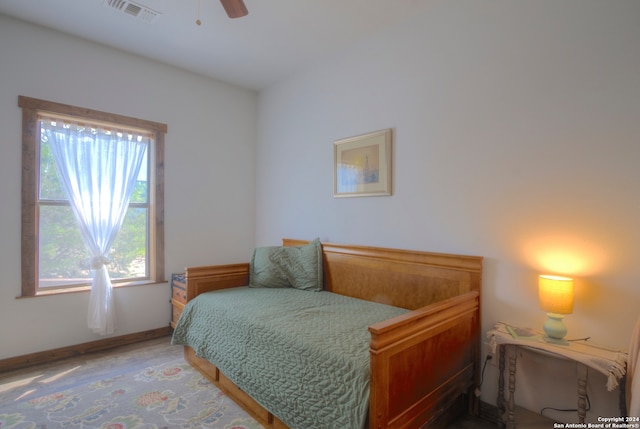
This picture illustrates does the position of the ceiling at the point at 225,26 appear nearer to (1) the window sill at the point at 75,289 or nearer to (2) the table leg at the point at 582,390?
(1) the window sill at the point at 75,289

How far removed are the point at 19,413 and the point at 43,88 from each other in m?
2.46

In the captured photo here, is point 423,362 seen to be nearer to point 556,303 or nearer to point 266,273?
point 556,303

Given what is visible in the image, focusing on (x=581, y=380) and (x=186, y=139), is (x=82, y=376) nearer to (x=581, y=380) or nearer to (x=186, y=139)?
(x=186, y=139)

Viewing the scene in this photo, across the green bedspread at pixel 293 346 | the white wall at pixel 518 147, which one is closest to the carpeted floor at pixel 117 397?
the green bedspread at pixel 293 346

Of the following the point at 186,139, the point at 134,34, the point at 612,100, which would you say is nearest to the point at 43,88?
the point at 134,34

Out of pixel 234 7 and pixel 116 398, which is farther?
pixel 116 398

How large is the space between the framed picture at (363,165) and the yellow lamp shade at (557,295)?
4.15 feet

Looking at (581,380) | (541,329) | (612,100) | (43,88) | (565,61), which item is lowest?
(581,380)

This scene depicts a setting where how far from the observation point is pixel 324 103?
3225 millimetres

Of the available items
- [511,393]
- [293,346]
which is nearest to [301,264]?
[293,346]

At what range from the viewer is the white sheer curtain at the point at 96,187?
2828 mm

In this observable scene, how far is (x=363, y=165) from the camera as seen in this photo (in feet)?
9.29

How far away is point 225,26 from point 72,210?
209 centimetres

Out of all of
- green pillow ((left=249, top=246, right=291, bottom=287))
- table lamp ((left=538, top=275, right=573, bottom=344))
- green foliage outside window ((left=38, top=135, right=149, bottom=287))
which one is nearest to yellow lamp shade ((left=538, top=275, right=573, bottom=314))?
table lamp ((left=538, top=275, right=573, bottom=344))
